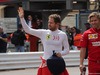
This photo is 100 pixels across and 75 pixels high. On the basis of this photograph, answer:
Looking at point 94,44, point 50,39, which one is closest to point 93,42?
point 94,44

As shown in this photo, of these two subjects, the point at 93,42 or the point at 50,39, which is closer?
the point at 93,42

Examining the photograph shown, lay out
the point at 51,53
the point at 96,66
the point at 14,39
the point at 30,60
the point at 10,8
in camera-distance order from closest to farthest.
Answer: the point at 96,66 → the point at 51,53 → the point at 30,60 → the point at 14,39 → the point at 10,8

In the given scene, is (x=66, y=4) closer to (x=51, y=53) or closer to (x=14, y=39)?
(x=14, y=39)

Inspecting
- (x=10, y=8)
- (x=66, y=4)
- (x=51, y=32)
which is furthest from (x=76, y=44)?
(x=10, y=8)

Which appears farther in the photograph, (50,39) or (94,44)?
(50,39)

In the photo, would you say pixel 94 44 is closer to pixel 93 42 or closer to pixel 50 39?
pixel 93 42

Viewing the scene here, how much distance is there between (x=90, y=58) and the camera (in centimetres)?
455

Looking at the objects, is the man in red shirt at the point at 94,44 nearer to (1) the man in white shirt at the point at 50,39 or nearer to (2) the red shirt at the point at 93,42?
(2) the red shirt at the point at 93,42

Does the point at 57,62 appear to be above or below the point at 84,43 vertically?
below

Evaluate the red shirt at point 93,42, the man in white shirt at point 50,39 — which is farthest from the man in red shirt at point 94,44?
the man in white shirt at point 50,39

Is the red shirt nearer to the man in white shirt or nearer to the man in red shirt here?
the man in red shirt

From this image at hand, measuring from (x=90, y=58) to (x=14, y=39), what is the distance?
800 cm

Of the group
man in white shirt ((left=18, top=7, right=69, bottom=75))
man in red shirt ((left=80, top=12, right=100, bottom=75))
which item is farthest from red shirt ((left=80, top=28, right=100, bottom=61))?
man in white shirt ((left=18, top=7, right=69, bottom=75))

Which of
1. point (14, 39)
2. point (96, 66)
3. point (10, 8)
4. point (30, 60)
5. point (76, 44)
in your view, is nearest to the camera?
point (96, 66)
